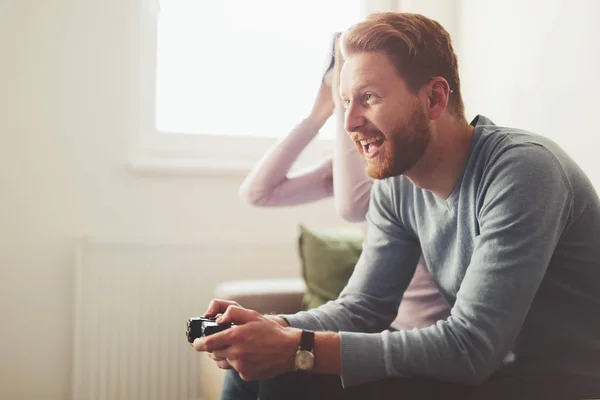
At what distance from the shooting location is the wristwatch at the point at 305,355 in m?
0.88

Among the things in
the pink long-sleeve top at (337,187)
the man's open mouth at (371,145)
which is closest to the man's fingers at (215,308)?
the man's open mouth at (371,145)

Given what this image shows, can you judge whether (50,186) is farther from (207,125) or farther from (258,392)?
(258,392)

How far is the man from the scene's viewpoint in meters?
0.86

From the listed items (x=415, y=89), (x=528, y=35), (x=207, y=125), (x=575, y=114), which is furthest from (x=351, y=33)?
(x=207, y=125)

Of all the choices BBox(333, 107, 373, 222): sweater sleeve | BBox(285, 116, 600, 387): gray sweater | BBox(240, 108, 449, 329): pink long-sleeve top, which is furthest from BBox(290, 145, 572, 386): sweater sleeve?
BBox(333, 107, 373, 222): sweater sleeve

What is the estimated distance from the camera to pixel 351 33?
106 cm

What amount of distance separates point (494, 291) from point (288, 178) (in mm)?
879

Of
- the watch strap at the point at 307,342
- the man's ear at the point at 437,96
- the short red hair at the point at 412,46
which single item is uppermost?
the short red hair at the point at 412,46

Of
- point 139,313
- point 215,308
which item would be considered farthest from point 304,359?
point 139,313

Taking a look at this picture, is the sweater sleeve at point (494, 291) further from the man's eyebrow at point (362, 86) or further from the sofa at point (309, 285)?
the sofa at point (309, 285)

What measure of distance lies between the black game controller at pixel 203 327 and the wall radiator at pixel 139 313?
1.04 meters

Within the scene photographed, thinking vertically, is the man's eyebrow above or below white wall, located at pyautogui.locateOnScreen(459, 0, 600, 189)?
below

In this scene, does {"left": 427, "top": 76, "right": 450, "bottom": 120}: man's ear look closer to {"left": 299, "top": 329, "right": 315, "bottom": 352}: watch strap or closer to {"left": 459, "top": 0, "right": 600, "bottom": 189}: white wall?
{"left": 299, "top": 329, "right": 315, "bottom": 352}: watch strap

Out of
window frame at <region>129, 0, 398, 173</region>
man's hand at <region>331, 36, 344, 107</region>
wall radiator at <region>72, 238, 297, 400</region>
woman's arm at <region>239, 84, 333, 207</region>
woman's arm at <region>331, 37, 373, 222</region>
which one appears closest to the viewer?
man's hand at <region>331, 36, 344, 107</region>
